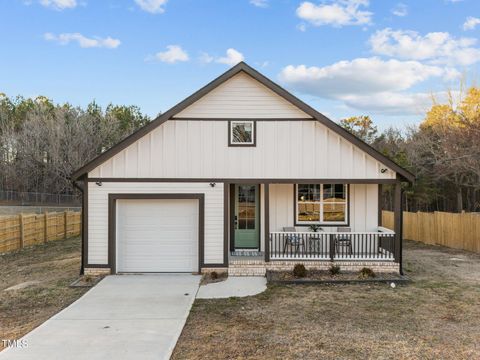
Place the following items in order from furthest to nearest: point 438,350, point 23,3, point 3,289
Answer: point 23,3, point 3,289, point 438,350

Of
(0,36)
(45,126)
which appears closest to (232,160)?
(0,36)

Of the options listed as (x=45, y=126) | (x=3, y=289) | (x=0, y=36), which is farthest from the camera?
(x=45, y=126)

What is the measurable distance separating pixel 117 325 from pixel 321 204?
7150 millimetres

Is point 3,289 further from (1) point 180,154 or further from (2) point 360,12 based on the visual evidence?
(2) point 360,12

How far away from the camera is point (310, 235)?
1091cm

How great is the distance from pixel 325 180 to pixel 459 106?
18.4 meters

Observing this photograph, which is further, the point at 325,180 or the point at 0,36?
the point at 0,36

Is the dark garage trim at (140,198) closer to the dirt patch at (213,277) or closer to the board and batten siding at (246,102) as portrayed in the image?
the dirt patch at (213,277)

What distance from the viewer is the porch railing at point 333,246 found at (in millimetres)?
10633

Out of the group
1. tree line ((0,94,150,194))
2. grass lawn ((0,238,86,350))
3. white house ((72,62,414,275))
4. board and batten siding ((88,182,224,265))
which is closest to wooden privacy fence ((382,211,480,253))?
white house ((72,62,414,275))

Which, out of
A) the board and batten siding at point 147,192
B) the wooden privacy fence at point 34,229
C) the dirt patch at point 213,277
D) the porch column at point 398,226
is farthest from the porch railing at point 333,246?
the wooden privacy fence at point 34,229

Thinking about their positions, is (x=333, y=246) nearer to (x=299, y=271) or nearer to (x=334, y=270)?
(x=334, y=270)

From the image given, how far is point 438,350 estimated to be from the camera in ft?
18.3

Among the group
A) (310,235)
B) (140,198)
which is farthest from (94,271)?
(310,235)
